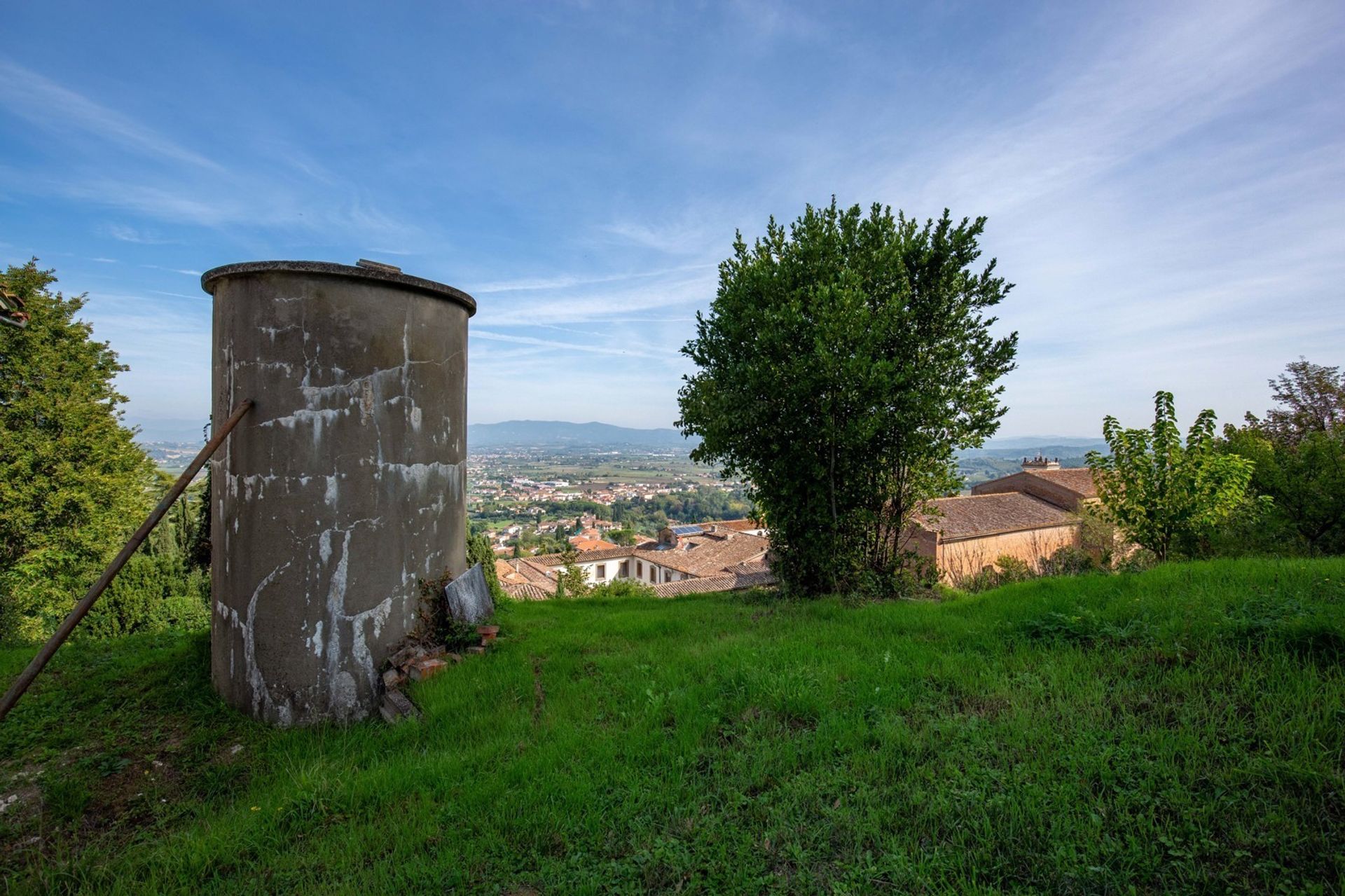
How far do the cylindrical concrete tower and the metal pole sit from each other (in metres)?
0.21

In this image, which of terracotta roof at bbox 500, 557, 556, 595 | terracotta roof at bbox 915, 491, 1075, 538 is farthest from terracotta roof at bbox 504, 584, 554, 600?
terracotta roof at bbox 915, 491, 1075, 538

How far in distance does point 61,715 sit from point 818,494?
932 centimetres

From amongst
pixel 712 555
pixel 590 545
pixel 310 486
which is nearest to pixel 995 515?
pixel 712 555

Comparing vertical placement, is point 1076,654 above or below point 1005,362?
below

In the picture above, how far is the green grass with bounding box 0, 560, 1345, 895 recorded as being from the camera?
8.46 ft

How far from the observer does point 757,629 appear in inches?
273

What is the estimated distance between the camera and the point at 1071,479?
30844 millimetres

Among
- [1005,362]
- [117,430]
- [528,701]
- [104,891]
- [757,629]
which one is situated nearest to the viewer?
[104,891]

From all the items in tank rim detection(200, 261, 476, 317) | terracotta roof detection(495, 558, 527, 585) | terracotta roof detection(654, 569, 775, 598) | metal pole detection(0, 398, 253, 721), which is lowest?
terracotta roof detection(495, 558, 527, 585)

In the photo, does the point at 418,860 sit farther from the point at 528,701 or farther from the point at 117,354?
the point at 117,354

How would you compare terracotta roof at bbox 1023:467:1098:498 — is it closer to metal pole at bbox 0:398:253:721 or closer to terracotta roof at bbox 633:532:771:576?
terracotta roof at bbox 633:532:771:576

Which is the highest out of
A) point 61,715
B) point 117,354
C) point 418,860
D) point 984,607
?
point 117,354

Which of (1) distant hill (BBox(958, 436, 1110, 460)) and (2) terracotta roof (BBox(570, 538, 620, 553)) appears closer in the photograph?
(2) terracotta roof (BBox(570, 538, 620, 553))

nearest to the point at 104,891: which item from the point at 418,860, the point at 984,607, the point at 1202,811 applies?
the point at 418,860
